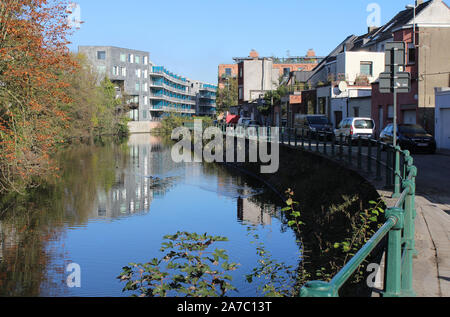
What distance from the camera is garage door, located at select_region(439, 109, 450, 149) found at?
29209 millimetres

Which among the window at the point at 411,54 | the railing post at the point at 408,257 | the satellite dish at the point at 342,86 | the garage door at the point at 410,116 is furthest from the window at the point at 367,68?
the railing post at the point at 408,257

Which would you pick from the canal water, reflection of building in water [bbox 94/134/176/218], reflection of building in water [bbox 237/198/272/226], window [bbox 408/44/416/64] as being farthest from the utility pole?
window [bbox 408/44/416/64]

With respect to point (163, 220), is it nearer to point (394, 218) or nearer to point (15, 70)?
point (15, 70)

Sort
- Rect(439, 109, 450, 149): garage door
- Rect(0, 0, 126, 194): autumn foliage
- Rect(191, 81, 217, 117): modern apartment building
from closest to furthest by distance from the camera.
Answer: Rect(0, 0, 126, 194): autumn foliage
Rect(439, 109, 450, 149): garage door
Rect(191, 81, 217, 117): modern apartment building

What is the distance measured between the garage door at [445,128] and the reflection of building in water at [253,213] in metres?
12.0

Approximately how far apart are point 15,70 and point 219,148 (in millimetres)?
30717

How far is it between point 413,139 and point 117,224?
50.4 feet

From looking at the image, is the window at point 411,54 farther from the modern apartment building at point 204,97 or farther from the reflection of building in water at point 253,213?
the modern apartment building at point 204,97

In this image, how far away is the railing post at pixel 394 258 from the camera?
13.3ft

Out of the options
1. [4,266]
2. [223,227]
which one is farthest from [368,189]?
[4,266]

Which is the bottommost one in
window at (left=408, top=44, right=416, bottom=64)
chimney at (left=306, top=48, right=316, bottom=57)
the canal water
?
the canal water

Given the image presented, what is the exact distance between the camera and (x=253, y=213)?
2231 centimetres
